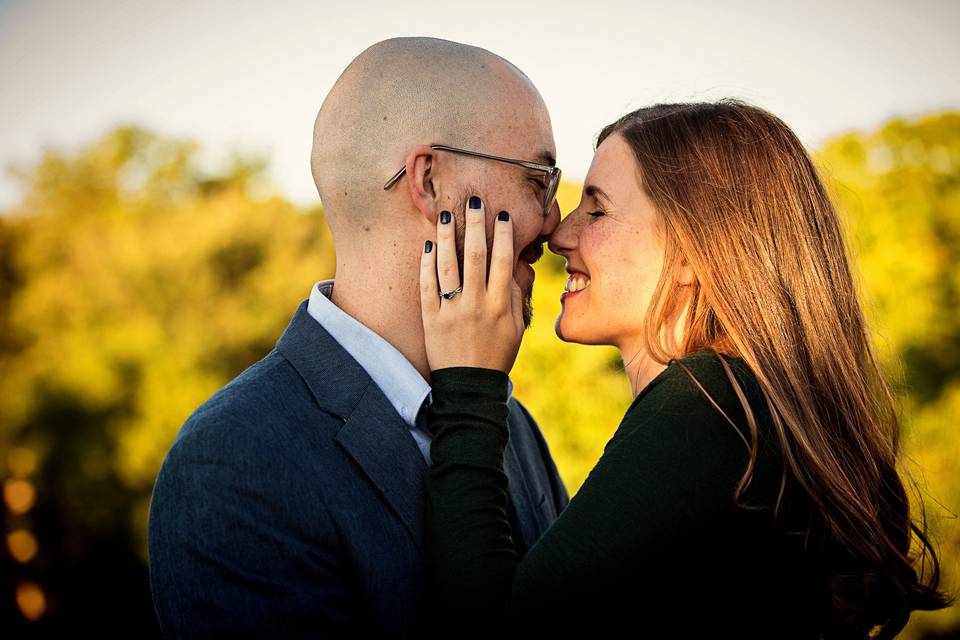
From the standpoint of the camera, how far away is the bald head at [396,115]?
2488 mm

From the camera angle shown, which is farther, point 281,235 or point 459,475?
point 281,235

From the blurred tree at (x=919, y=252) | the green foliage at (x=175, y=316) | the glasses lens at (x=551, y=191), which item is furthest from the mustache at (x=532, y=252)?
the blurred tree at (x=919, y=252)

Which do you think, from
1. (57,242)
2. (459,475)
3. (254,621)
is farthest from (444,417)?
(57,242)

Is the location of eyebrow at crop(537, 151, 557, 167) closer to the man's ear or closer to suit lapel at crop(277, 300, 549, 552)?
the man's ear

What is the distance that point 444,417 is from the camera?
2213mm

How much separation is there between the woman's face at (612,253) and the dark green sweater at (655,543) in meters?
0.42

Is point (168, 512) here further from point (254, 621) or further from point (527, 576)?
point (527, 576)

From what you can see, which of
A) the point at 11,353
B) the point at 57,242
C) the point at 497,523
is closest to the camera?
the point at 497,523

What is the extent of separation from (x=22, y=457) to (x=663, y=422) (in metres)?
14.7

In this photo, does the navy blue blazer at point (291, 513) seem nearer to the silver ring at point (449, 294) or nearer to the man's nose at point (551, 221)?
the silver ring at point (449, 294)

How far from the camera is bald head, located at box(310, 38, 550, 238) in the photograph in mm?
2488

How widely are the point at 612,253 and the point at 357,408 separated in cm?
92

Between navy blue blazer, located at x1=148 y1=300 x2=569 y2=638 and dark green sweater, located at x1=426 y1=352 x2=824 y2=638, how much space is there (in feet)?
0.41

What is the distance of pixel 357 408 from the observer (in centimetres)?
222
